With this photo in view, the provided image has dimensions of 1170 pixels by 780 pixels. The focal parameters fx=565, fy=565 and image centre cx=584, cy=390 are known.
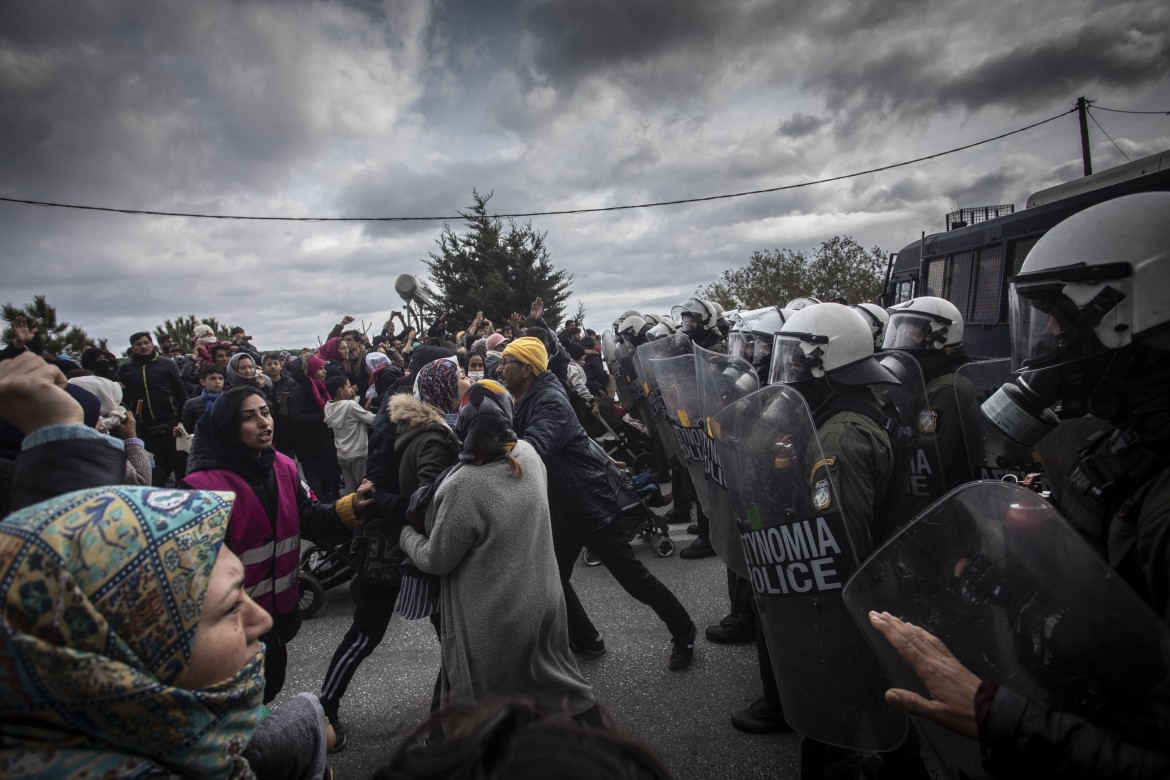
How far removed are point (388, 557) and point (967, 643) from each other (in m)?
2.22

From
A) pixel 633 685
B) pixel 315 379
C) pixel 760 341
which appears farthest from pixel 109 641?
pixel 315 379

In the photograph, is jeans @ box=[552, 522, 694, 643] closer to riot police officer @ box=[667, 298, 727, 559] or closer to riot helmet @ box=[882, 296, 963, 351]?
riot police officer @ box=[667, 298, 727, 559]

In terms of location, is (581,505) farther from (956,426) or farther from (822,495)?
(956,426)

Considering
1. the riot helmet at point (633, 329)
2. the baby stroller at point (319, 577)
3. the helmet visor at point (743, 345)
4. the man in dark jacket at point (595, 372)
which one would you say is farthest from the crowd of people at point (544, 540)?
the man in dark jacket at point (595, 372)

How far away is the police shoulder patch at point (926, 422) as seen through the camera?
3.06 meters

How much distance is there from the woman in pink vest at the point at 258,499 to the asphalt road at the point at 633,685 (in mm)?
814

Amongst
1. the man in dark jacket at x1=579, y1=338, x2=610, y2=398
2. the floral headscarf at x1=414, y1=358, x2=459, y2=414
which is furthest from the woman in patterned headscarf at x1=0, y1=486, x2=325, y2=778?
the man in dark jacket at x1=579, y1=338, x2=610, y2=398

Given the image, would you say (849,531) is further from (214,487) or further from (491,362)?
(491,362)

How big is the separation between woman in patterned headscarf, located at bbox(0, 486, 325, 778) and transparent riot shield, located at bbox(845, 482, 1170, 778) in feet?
4.57

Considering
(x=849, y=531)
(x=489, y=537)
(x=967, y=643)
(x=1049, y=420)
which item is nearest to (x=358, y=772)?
(x=489, y=537)

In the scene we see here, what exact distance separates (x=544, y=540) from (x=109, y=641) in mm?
1715

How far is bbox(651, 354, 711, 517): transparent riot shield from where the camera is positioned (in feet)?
11.7

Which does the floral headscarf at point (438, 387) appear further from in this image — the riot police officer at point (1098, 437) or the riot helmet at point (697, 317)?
the riot helmet at point (697, 317)

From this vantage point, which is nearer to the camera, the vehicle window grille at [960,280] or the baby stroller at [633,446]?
the baby stroller at [633,446]
